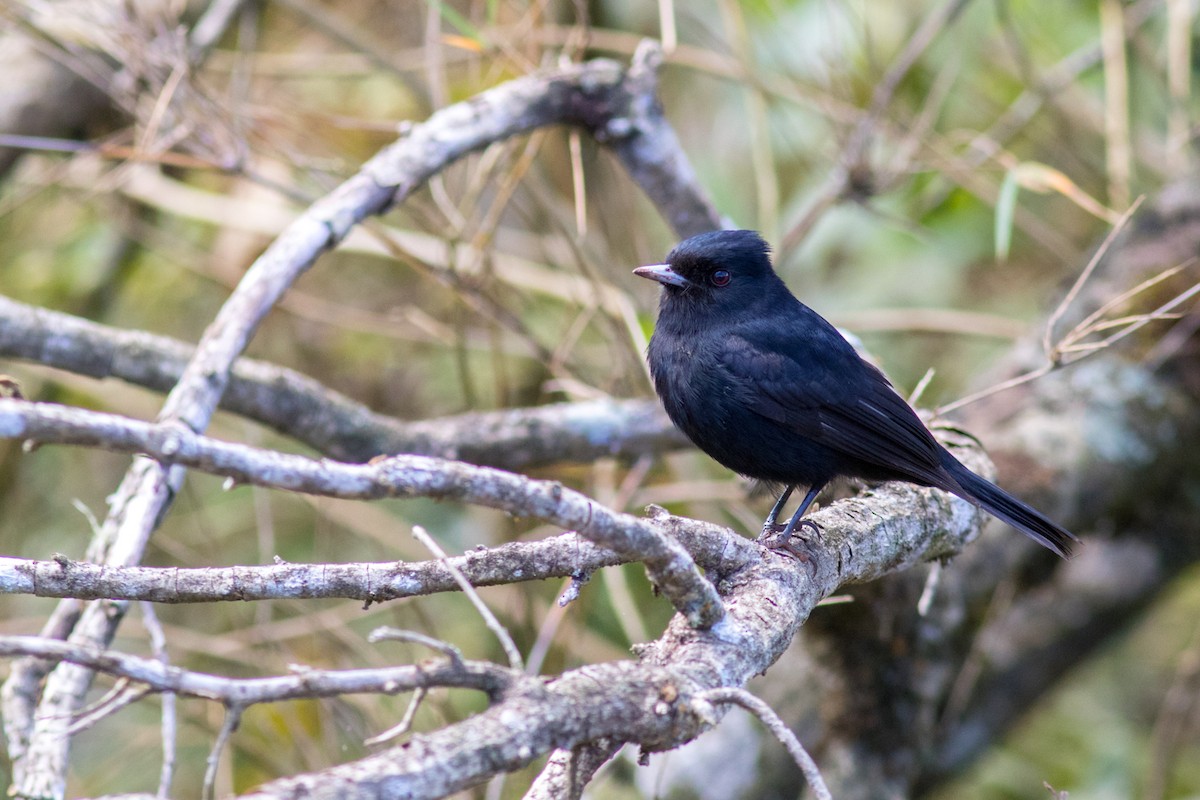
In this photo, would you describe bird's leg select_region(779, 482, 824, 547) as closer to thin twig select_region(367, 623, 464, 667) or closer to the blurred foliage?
the blurred foliage

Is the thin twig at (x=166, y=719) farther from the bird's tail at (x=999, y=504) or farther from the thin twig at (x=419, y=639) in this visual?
the bird's tail at (x=999, y=504)

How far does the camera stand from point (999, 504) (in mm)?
3166

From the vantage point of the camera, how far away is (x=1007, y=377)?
4.44 meters

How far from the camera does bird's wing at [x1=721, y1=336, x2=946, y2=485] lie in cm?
317

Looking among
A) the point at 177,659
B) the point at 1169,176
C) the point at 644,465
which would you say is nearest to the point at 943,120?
the point at 1169,176

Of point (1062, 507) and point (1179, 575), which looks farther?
point (1179, 575)

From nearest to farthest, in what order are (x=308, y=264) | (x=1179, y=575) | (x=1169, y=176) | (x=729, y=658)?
(x=729, y=658) < (x=308, y=264) < (x=1179, y=575) < (x=1169, y=176)

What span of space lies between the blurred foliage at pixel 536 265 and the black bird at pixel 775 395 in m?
0.85

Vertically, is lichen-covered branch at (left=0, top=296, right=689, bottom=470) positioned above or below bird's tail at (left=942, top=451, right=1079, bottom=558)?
above

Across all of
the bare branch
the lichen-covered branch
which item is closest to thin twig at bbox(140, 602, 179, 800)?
the bare branch

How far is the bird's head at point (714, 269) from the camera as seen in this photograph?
3.54 metres

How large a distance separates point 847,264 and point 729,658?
194 inches

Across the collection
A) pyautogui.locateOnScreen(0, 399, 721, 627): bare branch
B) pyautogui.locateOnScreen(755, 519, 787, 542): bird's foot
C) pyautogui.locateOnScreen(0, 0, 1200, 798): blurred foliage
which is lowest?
pyautogui.locateOnScreen(0, 399, 721, 627): bare branch

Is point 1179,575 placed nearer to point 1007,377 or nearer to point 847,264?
point 1007,377
